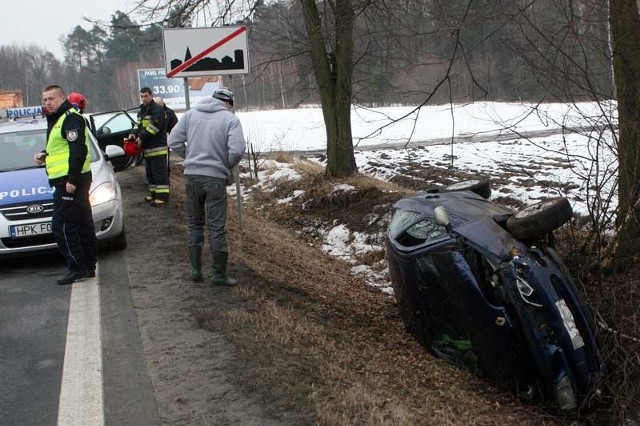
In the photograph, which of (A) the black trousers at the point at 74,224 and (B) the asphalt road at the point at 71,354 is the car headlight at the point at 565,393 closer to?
(B) the asphalt road at the point at 71,354

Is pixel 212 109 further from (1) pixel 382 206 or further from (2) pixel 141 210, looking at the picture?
(1) pixel 382 206

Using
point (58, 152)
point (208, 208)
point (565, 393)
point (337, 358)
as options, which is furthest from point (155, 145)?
point (565, 393)

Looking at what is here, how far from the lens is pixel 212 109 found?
19.3ft

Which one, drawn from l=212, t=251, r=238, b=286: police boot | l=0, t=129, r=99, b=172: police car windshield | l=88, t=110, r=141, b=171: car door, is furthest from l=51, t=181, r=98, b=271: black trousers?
l=88, t=110, r=141, b=171: car door

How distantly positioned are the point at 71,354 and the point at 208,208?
1.85 meters

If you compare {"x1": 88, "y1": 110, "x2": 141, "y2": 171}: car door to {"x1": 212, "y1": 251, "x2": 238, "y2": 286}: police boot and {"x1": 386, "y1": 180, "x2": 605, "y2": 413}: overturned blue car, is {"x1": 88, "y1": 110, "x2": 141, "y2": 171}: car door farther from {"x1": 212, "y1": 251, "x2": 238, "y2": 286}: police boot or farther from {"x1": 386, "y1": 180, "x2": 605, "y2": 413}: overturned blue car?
{"x1": 386, "y1": 180, "x2": 605, "y2": 413}: overturned blue car

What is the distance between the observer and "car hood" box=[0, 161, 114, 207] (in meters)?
6.85

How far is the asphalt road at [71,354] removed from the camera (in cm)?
374

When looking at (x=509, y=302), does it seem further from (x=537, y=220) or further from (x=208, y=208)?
(x=208, y=208)

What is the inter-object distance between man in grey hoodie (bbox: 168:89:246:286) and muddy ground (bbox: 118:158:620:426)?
20.5 inches

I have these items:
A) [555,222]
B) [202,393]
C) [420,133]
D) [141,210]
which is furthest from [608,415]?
[420,133]

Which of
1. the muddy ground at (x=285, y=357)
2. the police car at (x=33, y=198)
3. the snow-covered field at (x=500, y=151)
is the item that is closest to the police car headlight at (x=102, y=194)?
the police car at (x=33, y=198)

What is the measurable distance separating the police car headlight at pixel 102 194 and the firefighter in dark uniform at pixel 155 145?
3107mm

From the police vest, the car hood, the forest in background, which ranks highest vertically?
the forest in background
